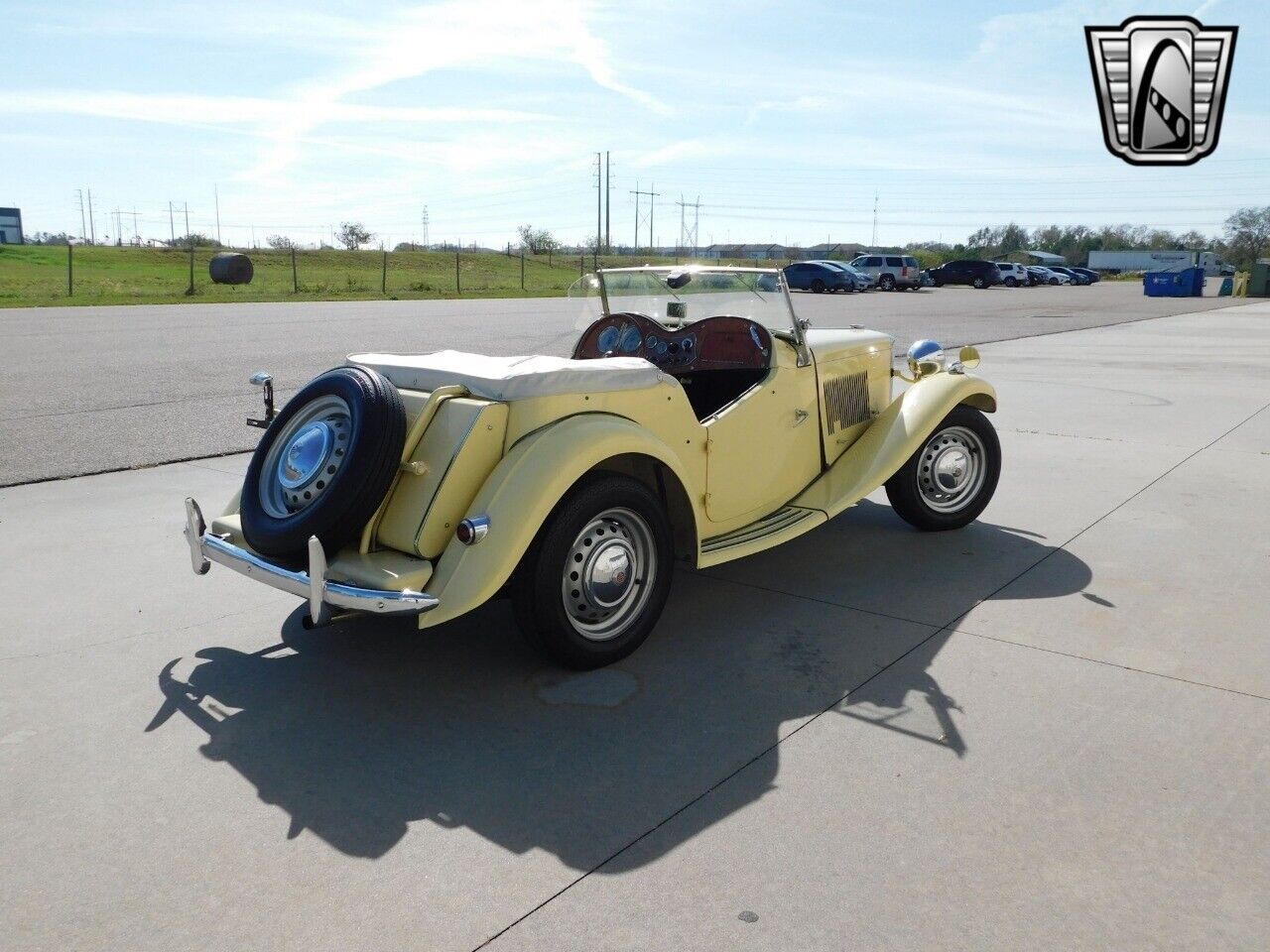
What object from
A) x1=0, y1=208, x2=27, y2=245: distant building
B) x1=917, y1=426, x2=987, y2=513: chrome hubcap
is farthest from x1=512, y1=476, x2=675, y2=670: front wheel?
x1=0, y1=208, x2=27, y2=245: distant building

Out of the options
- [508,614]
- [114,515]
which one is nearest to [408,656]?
[508,614]

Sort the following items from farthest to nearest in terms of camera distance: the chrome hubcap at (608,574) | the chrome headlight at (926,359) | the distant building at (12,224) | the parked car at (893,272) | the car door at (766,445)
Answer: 1. the distant building at (12,224)
2. the parked car at (893,272)
3. the chrome headlight at (926,359)
4. the car door at (766,445)
5. the chrome hubcap at (608,574)

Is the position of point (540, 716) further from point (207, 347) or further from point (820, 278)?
point (820, 278)

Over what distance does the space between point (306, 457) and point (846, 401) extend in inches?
116

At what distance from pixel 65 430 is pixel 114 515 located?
9.44ft

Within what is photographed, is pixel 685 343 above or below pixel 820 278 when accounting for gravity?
below

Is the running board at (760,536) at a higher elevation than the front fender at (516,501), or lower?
lower

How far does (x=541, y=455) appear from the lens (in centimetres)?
359

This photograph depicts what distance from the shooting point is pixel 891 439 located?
5.31m

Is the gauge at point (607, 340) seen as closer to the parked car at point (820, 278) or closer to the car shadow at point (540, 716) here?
the car shadow at point (540, 716)

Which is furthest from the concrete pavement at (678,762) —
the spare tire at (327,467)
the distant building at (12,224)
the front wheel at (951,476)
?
the distant building at (12,224)

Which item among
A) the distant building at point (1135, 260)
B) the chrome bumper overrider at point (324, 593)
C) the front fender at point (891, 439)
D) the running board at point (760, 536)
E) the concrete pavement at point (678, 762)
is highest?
the distant building at point (1135, 260)

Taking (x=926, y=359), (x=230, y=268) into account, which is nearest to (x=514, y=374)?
(x=926, y=359)

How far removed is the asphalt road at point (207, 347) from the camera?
26.1 feet
